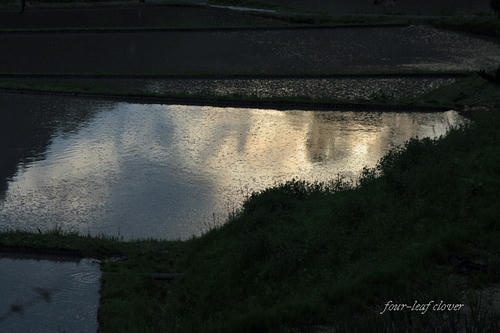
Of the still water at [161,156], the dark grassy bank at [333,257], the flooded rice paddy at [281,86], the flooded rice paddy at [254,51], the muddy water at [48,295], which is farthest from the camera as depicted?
the flooded rice paddy at [254,51]

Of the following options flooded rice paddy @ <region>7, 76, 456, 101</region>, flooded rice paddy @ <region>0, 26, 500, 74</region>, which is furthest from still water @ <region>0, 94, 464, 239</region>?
flooded rice paddy @ <region>0, 26, 500, 74</region>

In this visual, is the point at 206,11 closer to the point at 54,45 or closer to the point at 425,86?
the point at 54,45

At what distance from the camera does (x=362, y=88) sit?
1468 centimetres

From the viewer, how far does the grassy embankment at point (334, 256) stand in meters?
4.75

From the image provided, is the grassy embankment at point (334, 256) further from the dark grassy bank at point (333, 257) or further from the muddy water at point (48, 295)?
the muddy water at point (48, 295)

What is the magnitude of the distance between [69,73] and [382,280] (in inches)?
535

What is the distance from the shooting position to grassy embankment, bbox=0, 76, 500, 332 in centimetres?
475

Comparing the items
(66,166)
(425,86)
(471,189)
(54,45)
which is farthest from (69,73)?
Answer: (471,189)

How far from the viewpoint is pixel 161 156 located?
1058 centimetres

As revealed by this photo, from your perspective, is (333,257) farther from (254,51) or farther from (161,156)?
(254,51)

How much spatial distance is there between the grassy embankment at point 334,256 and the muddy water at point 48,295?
0.57ft

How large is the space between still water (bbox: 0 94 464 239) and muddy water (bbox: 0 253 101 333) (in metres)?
0.95

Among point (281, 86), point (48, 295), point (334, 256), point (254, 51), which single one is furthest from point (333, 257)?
point (254, 51)

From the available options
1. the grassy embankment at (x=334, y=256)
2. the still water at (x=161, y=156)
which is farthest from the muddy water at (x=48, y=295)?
the still water at (x=161, y=156)
